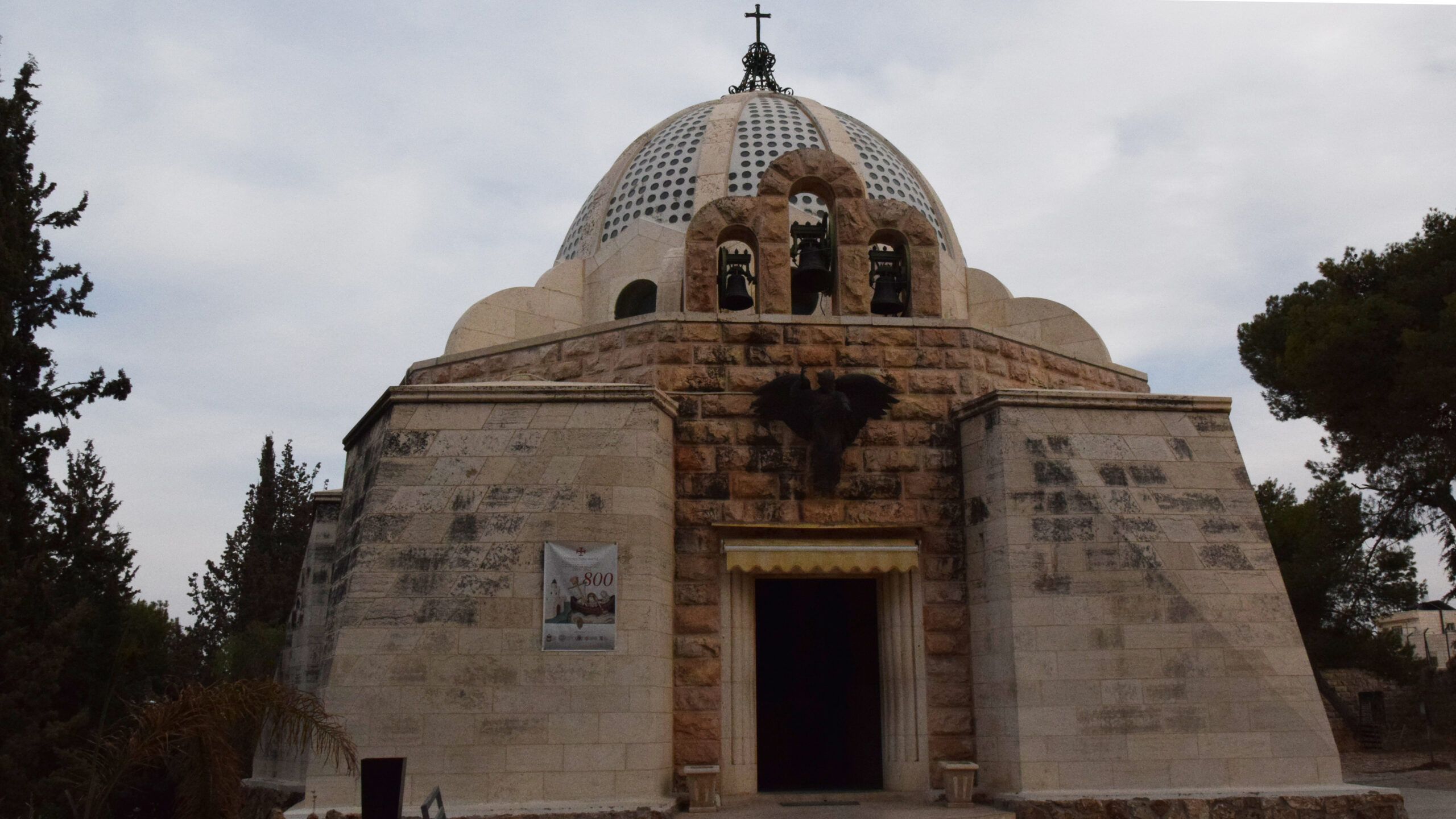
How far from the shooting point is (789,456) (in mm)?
8906

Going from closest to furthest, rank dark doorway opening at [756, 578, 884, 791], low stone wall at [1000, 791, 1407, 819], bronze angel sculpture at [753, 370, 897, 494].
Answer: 1. low stone wall at [1000, 791, 1407, 819]
2. bronze angel sculpture at [753, 370, 897, 494]
3. dark doorway opening at [756, 578, 884, 791]

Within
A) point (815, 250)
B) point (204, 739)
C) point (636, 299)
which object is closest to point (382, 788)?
point (204, 739)

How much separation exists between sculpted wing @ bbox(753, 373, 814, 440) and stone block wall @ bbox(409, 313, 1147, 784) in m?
0.12

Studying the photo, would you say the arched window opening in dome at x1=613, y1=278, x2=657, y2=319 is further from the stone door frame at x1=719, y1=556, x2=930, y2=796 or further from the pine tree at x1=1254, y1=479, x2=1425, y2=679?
the pine tree at x1=1254, y1=479, x2=1425, y2=679

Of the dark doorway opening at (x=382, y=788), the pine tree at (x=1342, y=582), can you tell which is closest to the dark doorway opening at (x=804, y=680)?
the dark doorway opening at (x=382, y=788)

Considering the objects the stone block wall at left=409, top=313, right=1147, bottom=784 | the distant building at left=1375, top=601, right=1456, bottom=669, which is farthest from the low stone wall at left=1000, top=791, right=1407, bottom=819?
the distant building at left=1375, top=601, right=1456, bottom=669

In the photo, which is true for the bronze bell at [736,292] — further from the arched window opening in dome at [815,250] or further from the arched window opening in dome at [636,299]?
the arched window opening in dome at [636,299]

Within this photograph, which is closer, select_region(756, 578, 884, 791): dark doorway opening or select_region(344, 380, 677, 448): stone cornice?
select_region(344, 380, 677, 448): stone cornice

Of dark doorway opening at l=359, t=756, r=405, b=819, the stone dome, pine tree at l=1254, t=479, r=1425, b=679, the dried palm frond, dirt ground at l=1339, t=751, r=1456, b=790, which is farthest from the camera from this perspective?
pine tree at l=1254, t=479, r=1425, b=679

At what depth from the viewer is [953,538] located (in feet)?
29.1

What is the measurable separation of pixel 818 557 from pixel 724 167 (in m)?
6.68

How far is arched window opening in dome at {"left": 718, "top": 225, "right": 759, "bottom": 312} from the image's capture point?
32.1 feet

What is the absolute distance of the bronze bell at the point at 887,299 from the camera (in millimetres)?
9867

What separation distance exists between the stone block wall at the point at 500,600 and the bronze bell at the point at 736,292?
62.7 inches
